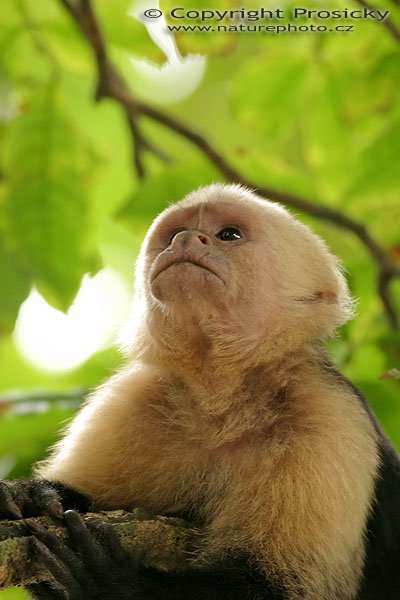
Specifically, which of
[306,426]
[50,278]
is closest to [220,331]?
[306,426]

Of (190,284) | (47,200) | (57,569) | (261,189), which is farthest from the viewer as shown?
(261,189)

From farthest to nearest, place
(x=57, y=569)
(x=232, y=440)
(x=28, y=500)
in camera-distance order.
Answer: (x=232, y=440) → (x=28, y=500) → (x=57, y=569)

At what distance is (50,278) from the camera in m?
3.07

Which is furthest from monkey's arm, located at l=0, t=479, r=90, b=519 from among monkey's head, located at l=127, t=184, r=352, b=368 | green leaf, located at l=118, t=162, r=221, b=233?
green leaf, located at l=118, t=162, r=221, b=233

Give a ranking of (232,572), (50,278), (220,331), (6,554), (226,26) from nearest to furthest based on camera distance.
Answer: (6,554), (232,572), (220,331), (50,278), (226,26)

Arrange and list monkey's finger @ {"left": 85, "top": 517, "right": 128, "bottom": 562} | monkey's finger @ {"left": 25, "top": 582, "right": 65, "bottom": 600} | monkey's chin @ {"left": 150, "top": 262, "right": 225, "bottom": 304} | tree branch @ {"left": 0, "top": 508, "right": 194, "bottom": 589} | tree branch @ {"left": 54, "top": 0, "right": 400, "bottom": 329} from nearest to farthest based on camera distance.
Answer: tree branch @ {"left": 0, "top": 508, "right": 194, "bottom": 589} → monkey's finger @ {"left": 85, "top": 517, "right": 128, "bottom": 562} → monkey's finger @ {"left": 25, "top": 582, "right": 65, "bottom": 600} → monkey's chin @ {"left": 150, "top": 262, "right": 225, "bottom": 304} → tree branch @ {"left": 54, "top": 0, "right": 400, "bottom": 329}

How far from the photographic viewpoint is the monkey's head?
2.70 metres

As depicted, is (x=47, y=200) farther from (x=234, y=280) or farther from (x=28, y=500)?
(x=28, y=500)

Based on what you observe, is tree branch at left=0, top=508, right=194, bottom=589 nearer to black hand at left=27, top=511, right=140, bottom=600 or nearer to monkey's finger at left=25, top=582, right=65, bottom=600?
black hand at left=27, top=511, right=140, bottom=600

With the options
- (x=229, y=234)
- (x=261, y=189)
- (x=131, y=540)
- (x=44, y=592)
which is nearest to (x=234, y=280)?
(x=229, y=234)

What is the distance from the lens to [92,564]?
6.73 ft

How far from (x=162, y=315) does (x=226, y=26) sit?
3.77 ft

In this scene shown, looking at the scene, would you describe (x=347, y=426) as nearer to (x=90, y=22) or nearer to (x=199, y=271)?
(x=199, y=271)

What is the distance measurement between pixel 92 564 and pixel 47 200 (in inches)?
58.2
